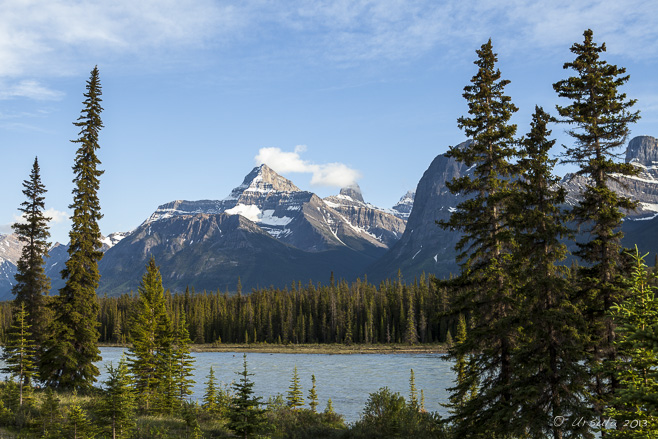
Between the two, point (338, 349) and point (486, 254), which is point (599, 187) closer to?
point (486, 254)

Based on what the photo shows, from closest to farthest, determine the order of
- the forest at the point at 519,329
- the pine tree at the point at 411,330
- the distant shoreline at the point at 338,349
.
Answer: the forest at the point at 519,329, the distant shoreline at the point at 338,349, the pine tree at the point at 411,330

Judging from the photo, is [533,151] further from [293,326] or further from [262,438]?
[293,326]

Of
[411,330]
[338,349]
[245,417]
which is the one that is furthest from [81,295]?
[411,330]

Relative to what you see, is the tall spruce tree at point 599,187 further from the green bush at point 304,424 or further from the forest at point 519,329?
the green bush at point 304,424

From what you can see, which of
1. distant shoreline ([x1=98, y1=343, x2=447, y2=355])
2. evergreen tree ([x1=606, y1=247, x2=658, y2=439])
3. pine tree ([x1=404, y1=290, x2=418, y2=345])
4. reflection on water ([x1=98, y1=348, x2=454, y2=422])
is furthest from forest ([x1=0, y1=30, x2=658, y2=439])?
pine tree ([x1=404, y1=290, x2=418, y2=345])

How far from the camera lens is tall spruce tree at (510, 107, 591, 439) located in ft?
59.6

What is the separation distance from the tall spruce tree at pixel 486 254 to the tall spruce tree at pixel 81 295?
28383mm

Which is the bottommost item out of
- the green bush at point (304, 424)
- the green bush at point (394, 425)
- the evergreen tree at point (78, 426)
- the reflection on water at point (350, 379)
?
the reflection on water at point (350, 379)

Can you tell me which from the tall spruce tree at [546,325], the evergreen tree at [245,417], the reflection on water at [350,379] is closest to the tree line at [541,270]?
the tall spruce tree at [546,325]

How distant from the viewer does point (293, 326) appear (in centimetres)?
16725

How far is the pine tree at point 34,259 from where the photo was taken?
47875 mm

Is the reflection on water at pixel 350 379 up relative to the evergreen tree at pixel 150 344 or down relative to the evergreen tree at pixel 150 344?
down

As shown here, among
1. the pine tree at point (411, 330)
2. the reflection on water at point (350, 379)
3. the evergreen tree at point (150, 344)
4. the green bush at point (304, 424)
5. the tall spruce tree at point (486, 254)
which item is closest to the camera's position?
the tall spruce tree at point (486, 254)

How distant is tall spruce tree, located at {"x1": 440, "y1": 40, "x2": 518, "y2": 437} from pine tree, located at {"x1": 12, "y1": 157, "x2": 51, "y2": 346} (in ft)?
129
